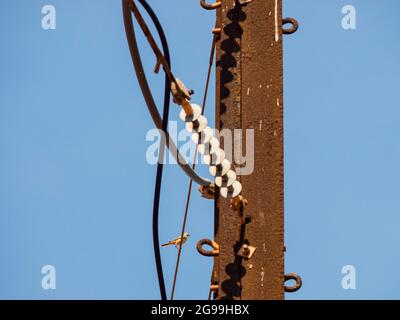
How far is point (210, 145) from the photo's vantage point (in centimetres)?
670

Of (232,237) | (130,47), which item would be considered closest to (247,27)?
(130,47)

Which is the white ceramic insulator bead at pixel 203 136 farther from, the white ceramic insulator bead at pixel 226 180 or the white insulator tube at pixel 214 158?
the white ceramic insulator bead at pixel 226 180

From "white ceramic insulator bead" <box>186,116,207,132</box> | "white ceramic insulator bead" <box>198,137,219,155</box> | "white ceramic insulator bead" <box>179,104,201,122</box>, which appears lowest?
"white ceramic insulator bead" <box>198,137,219,155</box>

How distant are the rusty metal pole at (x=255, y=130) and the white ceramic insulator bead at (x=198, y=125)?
0.36 m

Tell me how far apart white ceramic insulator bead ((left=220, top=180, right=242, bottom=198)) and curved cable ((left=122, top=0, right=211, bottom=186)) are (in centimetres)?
40

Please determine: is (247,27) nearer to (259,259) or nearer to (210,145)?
(210,145)

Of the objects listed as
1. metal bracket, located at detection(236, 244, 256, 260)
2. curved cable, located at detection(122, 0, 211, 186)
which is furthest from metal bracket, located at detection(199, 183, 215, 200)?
metal bracket, located at detection(236, 244, 256, 260)

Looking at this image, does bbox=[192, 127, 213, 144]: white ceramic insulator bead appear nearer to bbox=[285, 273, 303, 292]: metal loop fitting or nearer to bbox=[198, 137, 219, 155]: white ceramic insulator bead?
bbox=[198, 137, 219, 155]: white ceramic insulator bead

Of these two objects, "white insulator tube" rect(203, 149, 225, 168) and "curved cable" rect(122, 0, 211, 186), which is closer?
"white insulator tube" rect(203, 149, 225, 168)

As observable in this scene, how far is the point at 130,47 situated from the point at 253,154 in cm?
83

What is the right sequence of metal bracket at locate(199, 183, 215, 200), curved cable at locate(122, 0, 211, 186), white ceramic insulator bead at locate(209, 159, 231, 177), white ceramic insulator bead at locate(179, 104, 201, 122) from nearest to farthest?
white ceramic insulator bead at locate(179, 104, 201, 122)
white ceramic insulator bead at locate(209, 159, 231, 177)
curved cable at locate(122, 0, 211, 186)
metal bracket at locate(199, 183, 215, 200)

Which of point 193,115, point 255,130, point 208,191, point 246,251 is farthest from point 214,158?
point 208,191

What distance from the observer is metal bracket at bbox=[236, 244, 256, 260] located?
6.77 meters

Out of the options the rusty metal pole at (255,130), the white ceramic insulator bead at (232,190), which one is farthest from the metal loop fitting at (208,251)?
the white ceramic insulator bead at (232,190)
